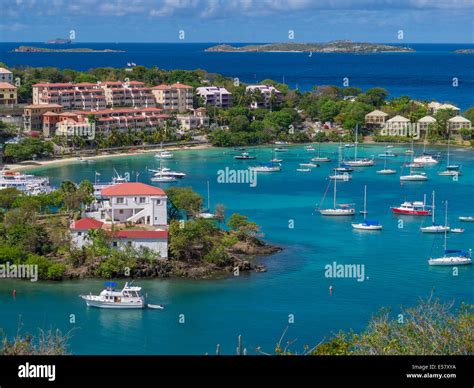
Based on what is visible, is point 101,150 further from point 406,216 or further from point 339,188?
point 406,216

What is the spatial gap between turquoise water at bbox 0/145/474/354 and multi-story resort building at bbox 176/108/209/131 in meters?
8.75

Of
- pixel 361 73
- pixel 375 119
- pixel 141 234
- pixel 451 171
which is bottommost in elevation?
pixel 141 234

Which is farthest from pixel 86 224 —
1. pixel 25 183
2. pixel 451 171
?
pixel 451 171

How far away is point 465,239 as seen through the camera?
12.2m

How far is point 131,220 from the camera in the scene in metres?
11.0

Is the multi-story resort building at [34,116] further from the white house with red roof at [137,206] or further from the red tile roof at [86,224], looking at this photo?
the red tile roof at [86,224]

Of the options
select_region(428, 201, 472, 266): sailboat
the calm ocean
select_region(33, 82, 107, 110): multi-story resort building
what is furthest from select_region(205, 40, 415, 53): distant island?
select_region(33, 82, 107, 110): multi-story resort building

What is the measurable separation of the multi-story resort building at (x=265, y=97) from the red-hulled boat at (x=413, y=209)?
1264 cm

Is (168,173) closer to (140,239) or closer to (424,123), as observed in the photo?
(140,239)

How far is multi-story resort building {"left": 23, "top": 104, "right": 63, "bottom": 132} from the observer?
2216 cm

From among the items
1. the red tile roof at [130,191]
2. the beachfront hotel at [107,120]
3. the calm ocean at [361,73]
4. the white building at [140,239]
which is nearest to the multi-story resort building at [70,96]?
the beachfront hotel at [107,120]

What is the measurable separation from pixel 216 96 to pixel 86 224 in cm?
1637

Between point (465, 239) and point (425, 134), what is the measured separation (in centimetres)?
1212

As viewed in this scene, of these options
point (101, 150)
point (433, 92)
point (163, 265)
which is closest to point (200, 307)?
point (163, 265)
